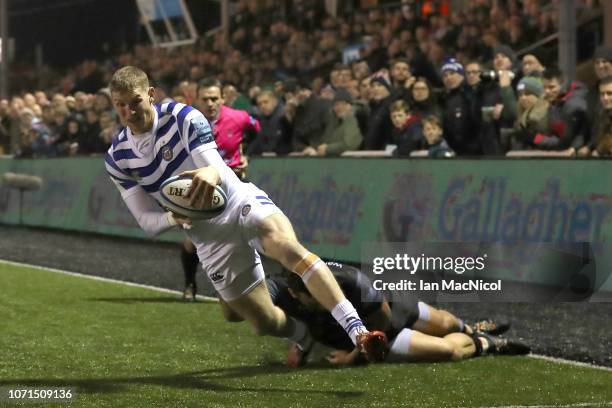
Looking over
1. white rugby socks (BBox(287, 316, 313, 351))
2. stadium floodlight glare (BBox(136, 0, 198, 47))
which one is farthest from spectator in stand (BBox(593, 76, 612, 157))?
stadium floodlight glare (BBox(136, 0, 198, 47))

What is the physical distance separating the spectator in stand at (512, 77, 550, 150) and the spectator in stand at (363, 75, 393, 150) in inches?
82.8

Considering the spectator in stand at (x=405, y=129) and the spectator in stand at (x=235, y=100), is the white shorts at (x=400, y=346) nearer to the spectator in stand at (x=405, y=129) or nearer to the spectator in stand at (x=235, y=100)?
the spectator in stand at (x=405, y=129)

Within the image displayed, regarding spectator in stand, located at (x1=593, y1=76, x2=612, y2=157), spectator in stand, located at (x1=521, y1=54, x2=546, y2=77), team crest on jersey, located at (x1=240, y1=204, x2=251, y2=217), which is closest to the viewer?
team crest on jersey, located at (x1=240, y1=204, x2=251, y2=217)

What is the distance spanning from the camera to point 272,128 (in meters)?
18.3

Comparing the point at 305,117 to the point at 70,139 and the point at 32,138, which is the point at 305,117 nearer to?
the point at 70,139

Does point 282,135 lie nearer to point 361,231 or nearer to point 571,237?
point 361,231

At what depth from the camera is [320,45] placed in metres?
24.3

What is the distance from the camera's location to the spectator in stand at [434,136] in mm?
15086

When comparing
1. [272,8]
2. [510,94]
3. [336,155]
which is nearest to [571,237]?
[510,94]

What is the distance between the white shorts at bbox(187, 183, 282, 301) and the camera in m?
8.46

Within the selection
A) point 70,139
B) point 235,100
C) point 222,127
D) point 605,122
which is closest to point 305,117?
point 235,100

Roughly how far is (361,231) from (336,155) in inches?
52.6

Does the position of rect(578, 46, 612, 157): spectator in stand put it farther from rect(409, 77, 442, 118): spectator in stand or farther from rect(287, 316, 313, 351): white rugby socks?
rect(287, 316, 313, 351): white rugby socks

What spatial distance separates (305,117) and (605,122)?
5453 mm
